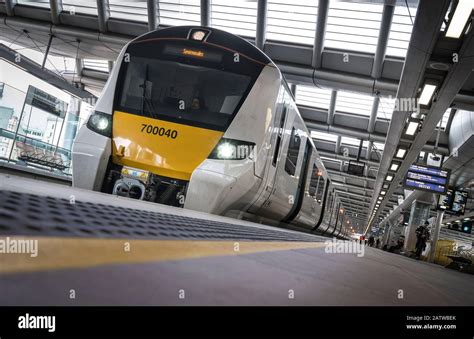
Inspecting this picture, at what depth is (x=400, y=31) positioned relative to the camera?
459 inches

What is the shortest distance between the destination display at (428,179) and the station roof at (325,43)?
2.60ft

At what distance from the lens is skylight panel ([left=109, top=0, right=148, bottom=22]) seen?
13.9 metres

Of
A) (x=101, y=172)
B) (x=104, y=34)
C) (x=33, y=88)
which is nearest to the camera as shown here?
(x=101, y=172)

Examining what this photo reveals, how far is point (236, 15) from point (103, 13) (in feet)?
15.3

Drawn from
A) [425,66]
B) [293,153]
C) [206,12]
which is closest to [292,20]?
[206,12]

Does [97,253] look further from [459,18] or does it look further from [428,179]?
[428,179]

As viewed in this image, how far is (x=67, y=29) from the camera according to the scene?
14523 millimetres

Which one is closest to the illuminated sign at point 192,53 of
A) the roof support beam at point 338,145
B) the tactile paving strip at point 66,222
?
the tactile paving strip at point 66,222

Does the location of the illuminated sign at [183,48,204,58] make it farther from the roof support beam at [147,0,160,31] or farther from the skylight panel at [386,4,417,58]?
the roof support beam at [147,0,160,31]

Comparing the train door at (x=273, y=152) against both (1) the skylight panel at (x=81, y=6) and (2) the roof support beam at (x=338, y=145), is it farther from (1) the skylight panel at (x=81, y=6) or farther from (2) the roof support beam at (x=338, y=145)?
(2) the roof support beam at (x=338, y=145)

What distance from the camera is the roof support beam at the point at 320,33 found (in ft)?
37.4

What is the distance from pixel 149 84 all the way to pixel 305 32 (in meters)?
8.66
